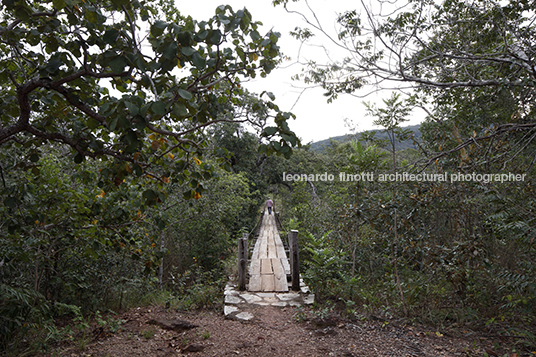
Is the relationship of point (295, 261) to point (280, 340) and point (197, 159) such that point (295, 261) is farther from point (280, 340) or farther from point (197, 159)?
point (197, 159)

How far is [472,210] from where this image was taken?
437 cm

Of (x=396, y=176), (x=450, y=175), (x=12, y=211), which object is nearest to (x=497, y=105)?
(x=450, y=175)

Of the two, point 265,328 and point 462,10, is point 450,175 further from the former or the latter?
point 265,328

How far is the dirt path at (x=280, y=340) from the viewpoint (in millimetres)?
2908

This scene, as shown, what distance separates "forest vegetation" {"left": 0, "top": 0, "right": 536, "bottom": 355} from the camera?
1.52 metres

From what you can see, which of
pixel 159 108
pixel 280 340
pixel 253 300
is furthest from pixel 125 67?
pixel 253 300

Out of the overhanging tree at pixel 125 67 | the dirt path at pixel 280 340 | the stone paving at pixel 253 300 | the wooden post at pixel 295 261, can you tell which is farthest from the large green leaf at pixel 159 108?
the wooden post at pixel 295 261

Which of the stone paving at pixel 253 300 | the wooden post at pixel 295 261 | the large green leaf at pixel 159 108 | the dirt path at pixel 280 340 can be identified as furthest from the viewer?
the wooden post at pixel 295 261

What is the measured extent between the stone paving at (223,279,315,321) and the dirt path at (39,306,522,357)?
24 centimetres

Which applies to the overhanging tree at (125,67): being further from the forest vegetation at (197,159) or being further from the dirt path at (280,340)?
the dirt path at (280,340)

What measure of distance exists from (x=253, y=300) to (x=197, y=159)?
127 inches

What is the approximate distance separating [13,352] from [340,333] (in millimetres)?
3191

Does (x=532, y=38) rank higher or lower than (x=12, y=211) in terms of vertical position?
higher

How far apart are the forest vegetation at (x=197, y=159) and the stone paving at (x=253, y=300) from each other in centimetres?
24
